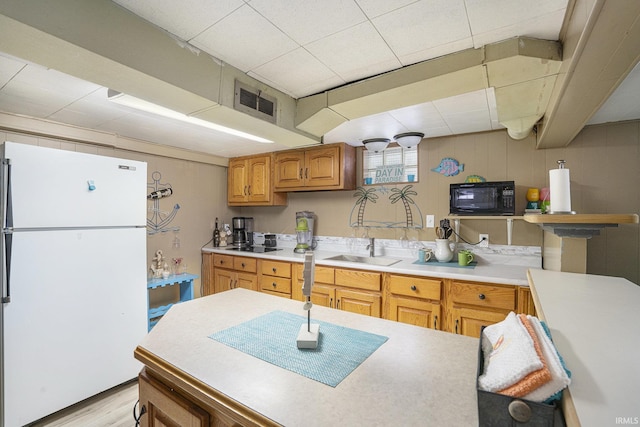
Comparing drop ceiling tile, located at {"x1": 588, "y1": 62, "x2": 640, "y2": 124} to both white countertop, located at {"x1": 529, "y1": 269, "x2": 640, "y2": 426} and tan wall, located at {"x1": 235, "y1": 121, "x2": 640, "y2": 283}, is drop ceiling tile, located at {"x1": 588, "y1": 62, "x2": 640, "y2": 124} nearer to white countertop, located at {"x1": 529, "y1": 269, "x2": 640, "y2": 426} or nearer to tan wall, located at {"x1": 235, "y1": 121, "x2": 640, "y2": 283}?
tan wall, located at {"x1": 235, "y1": 121, "x2": 640, "y2": 283}

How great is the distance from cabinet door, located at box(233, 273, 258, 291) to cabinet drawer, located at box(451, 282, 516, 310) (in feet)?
6.56

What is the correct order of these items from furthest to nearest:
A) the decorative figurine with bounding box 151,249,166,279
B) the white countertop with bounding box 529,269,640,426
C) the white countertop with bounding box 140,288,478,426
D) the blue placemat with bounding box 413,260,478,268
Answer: the decorative figurine with bounding box 151,249,166,279 → the blue placemat with bounding box 413,260,478,268 → the white countertop with bounding box 140,288,478,426 → the white countertop with bounding box 529,269,640,426

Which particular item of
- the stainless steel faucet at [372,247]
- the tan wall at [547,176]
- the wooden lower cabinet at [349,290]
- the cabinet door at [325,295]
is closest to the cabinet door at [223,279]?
the wooden lower cabinet at [349,290]

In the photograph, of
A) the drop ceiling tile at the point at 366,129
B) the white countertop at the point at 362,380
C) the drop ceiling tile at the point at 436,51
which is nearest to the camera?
the white countertop at the point at 362,380

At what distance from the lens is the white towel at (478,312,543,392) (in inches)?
23.6

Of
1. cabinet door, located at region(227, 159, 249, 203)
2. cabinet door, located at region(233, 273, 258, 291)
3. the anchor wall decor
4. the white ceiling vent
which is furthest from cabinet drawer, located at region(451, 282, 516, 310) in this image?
the anchor wall decor

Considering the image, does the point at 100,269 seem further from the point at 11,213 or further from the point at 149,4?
the point at 149,4

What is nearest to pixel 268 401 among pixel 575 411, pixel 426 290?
pixel 575 411

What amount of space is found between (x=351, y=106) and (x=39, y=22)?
4.43 feet

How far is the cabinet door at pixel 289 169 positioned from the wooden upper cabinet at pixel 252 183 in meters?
0.12

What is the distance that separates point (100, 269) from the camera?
6.93ft

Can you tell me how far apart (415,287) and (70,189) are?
254cm

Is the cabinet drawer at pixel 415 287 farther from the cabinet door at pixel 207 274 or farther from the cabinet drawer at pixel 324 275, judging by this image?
the cabinet door at pixel 207 274

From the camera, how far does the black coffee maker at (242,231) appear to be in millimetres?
3910
